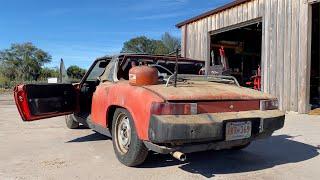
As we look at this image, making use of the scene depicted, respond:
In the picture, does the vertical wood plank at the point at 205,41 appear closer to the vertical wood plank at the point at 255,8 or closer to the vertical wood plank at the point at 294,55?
the vertical wood plank at the point at 255,8

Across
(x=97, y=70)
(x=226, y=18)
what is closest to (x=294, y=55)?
(x=226, y=18)

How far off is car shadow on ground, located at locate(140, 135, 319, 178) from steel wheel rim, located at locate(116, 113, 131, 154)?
0.35 metres

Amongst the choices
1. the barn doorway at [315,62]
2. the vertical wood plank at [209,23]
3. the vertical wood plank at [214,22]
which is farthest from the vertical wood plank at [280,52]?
the vertical wood plank at [209,23]

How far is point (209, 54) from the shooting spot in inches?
709

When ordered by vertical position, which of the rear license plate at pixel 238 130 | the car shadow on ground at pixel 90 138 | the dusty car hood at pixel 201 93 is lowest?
the car shadow on ground at pixel 90 138

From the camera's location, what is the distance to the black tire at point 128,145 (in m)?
4.85

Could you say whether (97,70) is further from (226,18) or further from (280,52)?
(226,18)

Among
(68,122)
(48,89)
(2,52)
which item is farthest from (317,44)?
(2,52)

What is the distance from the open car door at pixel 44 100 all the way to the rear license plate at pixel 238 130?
3083 millimetres

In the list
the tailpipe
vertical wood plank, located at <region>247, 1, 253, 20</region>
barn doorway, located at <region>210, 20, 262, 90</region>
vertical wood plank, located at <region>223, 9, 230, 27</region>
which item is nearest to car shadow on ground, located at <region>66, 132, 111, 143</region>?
the tailpipe

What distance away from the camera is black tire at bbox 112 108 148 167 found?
15.9ft

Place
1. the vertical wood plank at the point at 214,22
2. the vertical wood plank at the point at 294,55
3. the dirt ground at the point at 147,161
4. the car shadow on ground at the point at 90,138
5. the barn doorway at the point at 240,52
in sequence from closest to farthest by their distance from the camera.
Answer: the dirt ground at the point at 147,161 < the car shadow on ground at the point at 90,138 < the vertical wood plank at the point at 294,55 < the vertical wood plank at the point at 214,22 < the barn doorway at the point at 240,52

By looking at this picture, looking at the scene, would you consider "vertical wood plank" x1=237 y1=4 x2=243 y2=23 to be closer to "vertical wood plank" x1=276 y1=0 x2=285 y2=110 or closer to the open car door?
"vertical wood plank" x1=276 y1=0 x2=285 y2=110

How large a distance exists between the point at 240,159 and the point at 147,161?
129 centimetres
